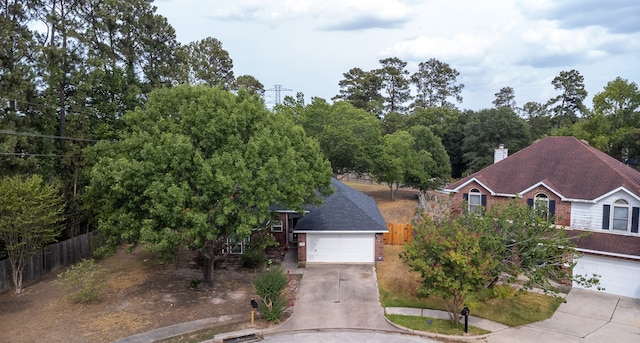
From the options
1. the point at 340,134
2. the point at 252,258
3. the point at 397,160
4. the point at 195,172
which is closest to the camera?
the point at 195,172

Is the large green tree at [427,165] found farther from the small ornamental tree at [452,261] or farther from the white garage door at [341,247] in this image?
the small ornamental tree at [452,261]

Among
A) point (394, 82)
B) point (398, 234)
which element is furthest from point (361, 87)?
point (398, 234)

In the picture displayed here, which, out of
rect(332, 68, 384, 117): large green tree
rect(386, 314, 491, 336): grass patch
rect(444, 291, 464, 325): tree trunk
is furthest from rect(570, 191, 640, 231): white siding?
rect(332, 68, 384, 117): large green tree

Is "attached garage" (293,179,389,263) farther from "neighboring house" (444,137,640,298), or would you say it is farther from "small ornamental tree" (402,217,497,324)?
"small ornamental tree" (402,217,497,324)

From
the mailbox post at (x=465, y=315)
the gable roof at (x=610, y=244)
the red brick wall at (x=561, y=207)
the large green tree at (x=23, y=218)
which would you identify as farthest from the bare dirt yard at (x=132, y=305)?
the gable roof at (x=610, y=244)

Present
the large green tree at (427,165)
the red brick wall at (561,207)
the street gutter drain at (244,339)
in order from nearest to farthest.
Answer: the street gutter drain at (244,339) < the red brick wall at (561,207) < the large green tree at (427,165)

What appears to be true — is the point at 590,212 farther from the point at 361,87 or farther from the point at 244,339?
the point at 361,87

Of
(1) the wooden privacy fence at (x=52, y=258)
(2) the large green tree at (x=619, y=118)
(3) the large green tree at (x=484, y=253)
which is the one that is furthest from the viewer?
(2) the large green tree at (x=619, y=118)

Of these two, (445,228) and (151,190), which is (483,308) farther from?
(151,190)
